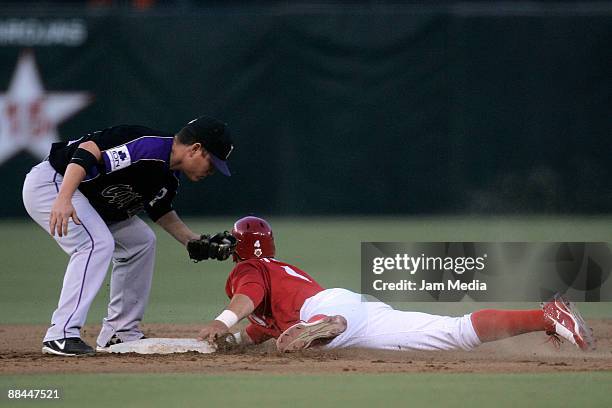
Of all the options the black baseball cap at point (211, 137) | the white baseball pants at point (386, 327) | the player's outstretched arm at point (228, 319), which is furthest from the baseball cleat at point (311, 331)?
the black baseball cap at point (211, 137)

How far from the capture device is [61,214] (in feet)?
21.4

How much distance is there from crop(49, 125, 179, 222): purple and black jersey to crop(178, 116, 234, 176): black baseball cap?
153mm

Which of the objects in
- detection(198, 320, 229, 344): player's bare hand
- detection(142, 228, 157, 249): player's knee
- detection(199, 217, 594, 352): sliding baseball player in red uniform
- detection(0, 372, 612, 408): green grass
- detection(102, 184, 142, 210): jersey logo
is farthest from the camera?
detection(142, 228, 157, 249): player's knee

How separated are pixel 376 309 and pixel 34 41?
1054cm

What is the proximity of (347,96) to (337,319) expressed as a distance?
9.64 meters

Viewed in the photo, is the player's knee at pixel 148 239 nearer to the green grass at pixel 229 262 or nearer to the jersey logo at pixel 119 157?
the jersey logo at pixel 119 157

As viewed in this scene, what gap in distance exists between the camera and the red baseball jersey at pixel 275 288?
22.8 feet

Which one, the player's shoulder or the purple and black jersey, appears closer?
the purple and black jersey

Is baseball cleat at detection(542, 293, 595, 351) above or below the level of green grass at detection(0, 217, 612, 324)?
below

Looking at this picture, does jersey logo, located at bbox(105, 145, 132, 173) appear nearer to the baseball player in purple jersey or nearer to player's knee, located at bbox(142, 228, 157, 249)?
the baseball player in purple jersey

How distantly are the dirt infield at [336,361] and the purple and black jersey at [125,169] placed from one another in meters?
0.96

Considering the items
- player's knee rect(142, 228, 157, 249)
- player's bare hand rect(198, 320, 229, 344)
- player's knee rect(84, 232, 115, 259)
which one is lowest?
player's bare hand rect(198, 320, 229, 344)

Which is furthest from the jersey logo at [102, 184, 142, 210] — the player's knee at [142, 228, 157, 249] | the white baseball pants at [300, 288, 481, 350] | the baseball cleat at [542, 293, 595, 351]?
the baseball cleat at [542, 293, 595, 351]

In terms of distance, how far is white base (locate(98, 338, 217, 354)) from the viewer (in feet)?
23.3
